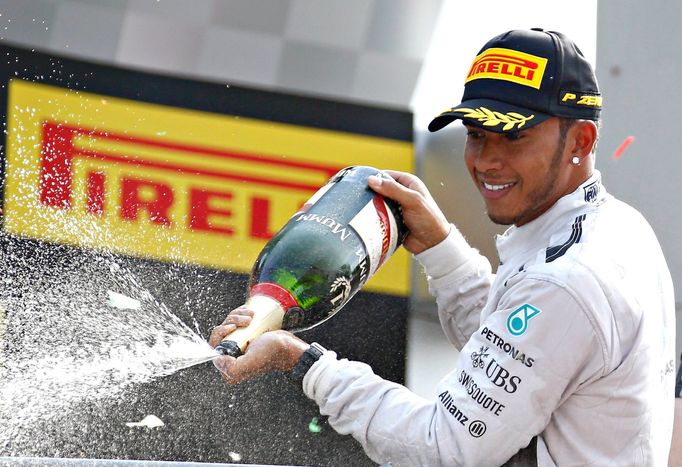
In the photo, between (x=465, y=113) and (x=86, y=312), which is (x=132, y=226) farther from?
(x=465, y=113)

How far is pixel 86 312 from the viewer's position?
2.81 m

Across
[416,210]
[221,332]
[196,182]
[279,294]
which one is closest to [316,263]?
[279,294]

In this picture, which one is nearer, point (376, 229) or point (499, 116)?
point (499, 116)

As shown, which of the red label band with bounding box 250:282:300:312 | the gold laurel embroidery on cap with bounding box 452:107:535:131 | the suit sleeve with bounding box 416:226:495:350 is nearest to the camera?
the gold laurel embroidery on cap with bounding box 452:107:535:131

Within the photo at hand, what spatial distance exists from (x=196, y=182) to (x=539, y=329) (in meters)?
1.55

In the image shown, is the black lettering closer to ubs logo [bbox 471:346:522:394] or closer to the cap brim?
ubs logo [bbox 471:346:522:394]

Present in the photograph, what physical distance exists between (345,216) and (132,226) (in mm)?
1095

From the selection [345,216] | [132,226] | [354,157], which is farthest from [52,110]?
[345,216]

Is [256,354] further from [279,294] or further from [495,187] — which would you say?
[495,187]

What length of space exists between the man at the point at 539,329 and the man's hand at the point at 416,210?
0.60ft

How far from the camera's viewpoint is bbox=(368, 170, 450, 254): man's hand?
1.99m

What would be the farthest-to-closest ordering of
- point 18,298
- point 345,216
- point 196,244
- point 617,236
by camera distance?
1. point 196,244
2. point 18,298
3. point 345,216
4. point 617,236

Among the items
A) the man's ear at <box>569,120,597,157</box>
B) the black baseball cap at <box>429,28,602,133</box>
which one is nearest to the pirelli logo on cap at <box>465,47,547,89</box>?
the black baseball cap at <box>429,28,602,133</box>

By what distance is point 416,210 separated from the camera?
2.07 meters
